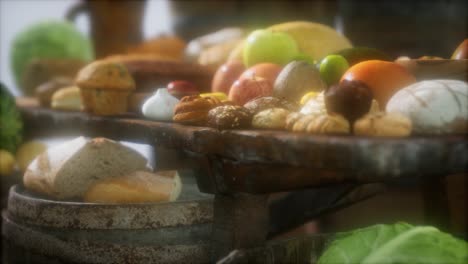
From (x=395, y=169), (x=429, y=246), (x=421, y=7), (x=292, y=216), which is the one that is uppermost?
(x=421, y=7)

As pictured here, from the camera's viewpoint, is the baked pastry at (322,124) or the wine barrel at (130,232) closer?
the baked pastry at (322,124)

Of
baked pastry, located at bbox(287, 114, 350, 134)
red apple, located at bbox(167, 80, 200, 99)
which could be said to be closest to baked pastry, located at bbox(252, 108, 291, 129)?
baked pastry, located at bbox(287, 114, 350, 134)

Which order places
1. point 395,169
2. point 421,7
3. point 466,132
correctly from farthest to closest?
1. point 421,7
2. point 466,132
3. point 395,169

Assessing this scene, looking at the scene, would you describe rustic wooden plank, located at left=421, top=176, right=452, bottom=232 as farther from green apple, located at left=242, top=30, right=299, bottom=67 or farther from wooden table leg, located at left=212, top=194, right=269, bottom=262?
wooden table leg, located at left=212, top=194, right=269, bottom=262

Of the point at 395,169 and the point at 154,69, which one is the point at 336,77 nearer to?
the point at 395,169

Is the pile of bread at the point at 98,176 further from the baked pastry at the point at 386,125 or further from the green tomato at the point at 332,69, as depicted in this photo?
the baked pastry at the point at 386,125

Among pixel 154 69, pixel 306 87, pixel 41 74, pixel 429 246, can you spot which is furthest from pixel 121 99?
pixel 41 74

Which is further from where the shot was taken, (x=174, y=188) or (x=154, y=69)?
(x=154, y=69)

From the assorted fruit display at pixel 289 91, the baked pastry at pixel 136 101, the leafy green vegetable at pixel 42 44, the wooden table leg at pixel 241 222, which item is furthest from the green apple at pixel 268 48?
the leafy green vegetable at pixel 42 44
